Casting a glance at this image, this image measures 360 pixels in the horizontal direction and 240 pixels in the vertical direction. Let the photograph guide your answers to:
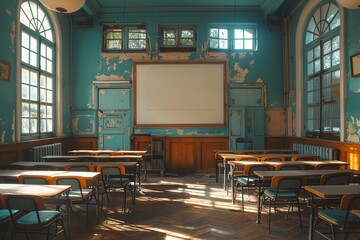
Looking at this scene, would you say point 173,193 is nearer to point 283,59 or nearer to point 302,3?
point 283,59

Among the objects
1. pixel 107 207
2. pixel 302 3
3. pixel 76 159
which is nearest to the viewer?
pixel 107 207

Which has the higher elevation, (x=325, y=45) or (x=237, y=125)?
(x=325, y=45)

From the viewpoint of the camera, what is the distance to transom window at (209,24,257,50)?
9.00m

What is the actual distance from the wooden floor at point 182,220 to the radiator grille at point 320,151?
5.76 ft

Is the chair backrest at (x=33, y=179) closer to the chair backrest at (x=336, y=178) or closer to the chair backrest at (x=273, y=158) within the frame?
the chair backrest at (x=336, y=178)

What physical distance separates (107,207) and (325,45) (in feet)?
20.0

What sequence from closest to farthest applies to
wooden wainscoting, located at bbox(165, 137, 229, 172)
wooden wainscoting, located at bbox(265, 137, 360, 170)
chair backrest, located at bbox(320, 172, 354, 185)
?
1. chair backrest, located at bbox(320, 172, 354, 185)
2. wooden wainscoting, located at bbox(265, 137, 360, 170)
3. wooden wainscoting, located at bbox(165, 137, 229, 172)

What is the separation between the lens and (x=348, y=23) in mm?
5812

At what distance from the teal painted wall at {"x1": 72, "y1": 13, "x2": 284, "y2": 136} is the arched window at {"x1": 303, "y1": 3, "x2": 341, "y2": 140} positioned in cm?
116

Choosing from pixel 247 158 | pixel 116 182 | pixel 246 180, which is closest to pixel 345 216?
pixel 246 180

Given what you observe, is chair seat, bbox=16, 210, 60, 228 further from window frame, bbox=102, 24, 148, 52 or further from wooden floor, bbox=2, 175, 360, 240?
window frame, bbox=102, 24, 148, 52

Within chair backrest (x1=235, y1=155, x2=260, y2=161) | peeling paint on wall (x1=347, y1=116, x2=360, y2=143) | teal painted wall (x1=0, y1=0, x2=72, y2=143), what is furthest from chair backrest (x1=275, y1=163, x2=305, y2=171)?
teal painted wall (x1=0, y1=0, x2=72, y2=143)

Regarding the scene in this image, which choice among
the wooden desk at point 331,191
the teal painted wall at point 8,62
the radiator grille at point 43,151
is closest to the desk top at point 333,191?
the wooden desk at point 331,191

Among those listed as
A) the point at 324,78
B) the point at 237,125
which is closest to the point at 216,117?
the point at 237,125
